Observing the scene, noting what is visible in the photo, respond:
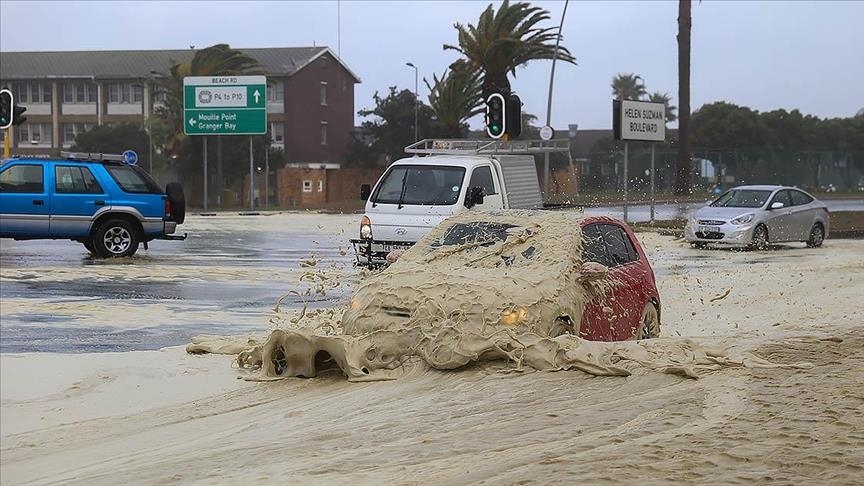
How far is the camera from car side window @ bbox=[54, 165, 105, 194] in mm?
21547

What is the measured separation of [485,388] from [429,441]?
58.8 inches

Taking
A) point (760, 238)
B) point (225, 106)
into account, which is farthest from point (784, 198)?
point (225, 106)

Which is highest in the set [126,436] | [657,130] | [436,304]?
[657,130]

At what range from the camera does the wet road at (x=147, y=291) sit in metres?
12.5

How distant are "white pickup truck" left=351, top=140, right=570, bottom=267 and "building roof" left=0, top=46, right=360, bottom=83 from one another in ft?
196

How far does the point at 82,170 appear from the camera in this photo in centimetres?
2173

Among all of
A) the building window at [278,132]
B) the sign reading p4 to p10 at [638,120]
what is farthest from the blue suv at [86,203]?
the building window at [278,132]

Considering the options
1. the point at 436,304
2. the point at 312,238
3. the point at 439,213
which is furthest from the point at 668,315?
the point at 312,238

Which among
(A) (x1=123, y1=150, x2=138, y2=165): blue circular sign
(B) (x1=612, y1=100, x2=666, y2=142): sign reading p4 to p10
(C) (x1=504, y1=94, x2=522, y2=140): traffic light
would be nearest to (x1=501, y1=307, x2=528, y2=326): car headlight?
(A) (x1=123, y1=150, x2=138, y2=165): blue circular sign

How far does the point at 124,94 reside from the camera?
84.1m

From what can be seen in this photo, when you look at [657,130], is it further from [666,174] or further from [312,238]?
[666,174]

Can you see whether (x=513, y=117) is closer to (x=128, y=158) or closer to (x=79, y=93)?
(x=128, y=158)

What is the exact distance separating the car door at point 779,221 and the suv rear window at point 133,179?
1281 cm

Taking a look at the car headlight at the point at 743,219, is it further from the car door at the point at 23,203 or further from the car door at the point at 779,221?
the car door at the point at 23,203
